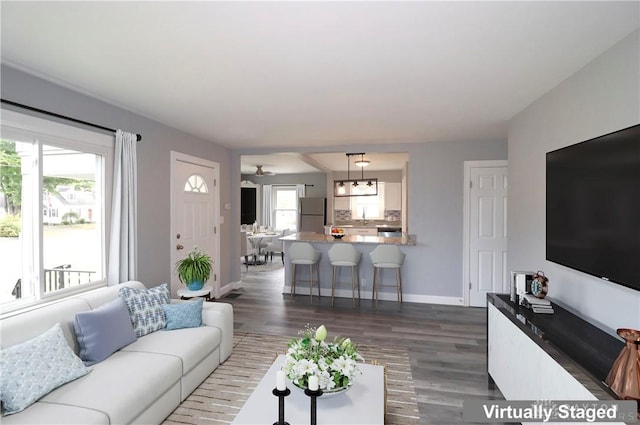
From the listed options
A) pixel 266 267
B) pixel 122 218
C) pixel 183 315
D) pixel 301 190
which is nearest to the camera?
pixel 183 315

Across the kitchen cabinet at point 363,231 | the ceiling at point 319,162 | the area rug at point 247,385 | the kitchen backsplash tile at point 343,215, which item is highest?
the ceiling at point 319,162

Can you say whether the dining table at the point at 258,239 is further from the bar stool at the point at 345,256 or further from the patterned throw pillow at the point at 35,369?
the patterned throw pillow at the point at 35,369

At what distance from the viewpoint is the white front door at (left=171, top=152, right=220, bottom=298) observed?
4.23 meters

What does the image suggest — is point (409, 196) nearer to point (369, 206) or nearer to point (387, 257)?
→ point (387, 257)

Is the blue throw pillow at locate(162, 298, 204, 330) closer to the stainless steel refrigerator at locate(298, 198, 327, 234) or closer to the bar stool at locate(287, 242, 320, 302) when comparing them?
the bar stool at locate(287, 242, 320, 302)

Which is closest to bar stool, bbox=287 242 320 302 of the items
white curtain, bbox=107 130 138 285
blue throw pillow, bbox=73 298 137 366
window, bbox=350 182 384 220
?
white curtain, bbox=107 130 138 285

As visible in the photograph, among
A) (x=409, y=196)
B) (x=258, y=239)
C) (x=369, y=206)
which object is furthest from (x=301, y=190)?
(x=409, y=196)

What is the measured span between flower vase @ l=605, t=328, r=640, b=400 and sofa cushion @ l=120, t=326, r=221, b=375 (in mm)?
2505

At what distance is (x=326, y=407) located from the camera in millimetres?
1792

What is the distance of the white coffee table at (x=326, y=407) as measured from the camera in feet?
5.53

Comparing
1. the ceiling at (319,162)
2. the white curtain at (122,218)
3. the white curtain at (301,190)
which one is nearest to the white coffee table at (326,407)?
the white curtain at (122,218)

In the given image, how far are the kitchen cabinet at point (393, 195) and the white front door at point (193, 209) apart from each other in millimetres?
5329

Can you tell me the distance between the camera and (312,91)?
2.82 m

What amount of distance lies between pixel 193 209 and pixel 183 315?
2.12m
